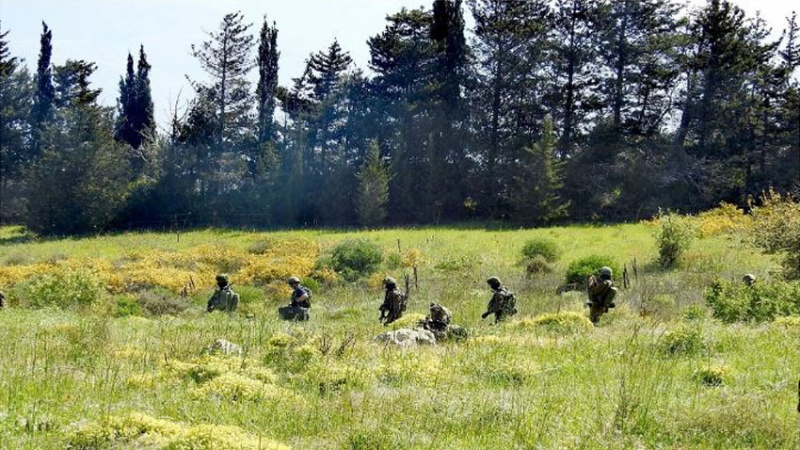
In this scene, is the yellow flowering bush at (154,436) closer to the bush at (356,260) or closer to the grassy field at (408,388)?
the grassy field at (408,388)

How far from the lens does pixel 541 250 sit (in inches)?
1149

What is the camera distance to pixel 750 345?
9.81 m

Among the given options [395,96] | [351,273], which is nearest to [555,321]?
[351,273]

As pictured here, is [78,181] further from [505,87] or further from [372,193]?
[505,87]

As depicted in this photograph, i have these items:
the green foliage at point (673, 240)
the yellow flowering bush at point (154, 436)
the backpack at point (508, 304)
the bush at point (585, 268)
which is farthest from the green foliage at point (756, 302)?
the green foliage at point (673, 240)

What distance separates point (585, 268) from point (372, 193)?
76.4 feet

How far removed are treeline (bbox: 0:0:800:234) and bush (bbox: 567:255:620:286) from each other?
18192 millimetres

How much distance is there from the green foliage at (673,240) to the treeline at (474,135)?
15.6 meters

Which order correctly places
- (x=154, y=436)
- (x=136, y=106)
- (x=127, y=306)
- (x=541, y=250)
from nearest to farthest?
(x=154, y=436)
(x=127, y=306)
(x=541, y=250)
(x=136, y=106)

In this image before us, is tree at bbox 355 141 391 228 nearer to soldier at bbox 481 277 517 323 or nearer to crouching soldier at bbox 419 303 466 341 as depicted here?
soldier at bbox 481 277 517 323

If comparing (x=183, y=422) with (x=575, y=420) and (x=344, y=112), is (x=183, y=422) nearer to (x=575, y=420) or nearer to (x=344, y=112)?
(x=575, y=420)

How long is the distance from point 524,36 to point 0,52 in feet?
154

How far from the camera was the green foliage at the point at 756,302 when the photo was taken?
1364 cm

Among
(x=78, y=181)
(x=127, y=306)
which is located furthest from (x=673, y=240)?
(x=78, y=181)
